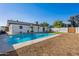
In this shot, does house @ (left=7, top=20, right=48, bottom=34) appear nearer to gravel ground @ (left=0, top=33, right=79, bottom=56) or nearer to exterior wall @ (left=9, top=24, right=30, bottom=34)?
exterior wall @ (left=9, top=24, right=30, bottom=34)

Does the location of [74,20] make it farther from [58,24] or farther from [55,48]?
[55,48]

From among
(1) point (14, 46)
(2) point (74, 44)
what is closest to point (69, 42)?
(2) point (74, 44)

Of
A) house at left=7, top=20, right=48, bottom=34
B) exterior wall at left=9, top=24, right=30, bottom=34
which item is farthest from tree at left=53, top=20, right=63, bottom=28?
exterior wall at left=9, top=24, right=30, bottom=34

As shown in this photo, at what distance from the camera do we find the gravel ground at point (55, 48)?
6.44 metres

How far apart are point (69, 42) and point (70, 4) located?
958mm

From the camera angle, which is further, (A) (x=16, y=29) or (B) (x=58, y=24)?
(A) (x=16, y=29)

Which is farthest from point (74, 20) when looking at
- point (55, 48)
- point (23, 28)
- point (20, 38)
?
point (20, 38)

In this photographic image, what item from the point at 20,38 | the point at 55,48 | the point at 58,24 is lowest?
the point at 55,48

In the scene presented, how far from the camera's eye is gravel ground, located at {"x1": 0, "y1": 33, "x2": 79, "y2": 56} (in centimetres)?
644

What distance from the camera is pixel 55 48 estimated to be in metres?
6.49

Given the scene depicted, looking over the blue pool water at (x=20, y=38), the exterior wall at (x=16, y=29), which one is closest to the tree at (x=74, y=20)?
the blue pool water at (x=20, y=38)

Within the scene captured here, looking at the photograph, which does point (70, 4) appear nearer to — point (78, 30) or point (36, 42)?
point (78, 30)

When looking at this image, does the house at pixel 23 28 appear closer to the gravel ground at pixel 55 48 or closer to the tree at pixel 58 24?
the tree at pixel 58 24

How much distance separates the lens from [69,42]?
Result: 6484mm
